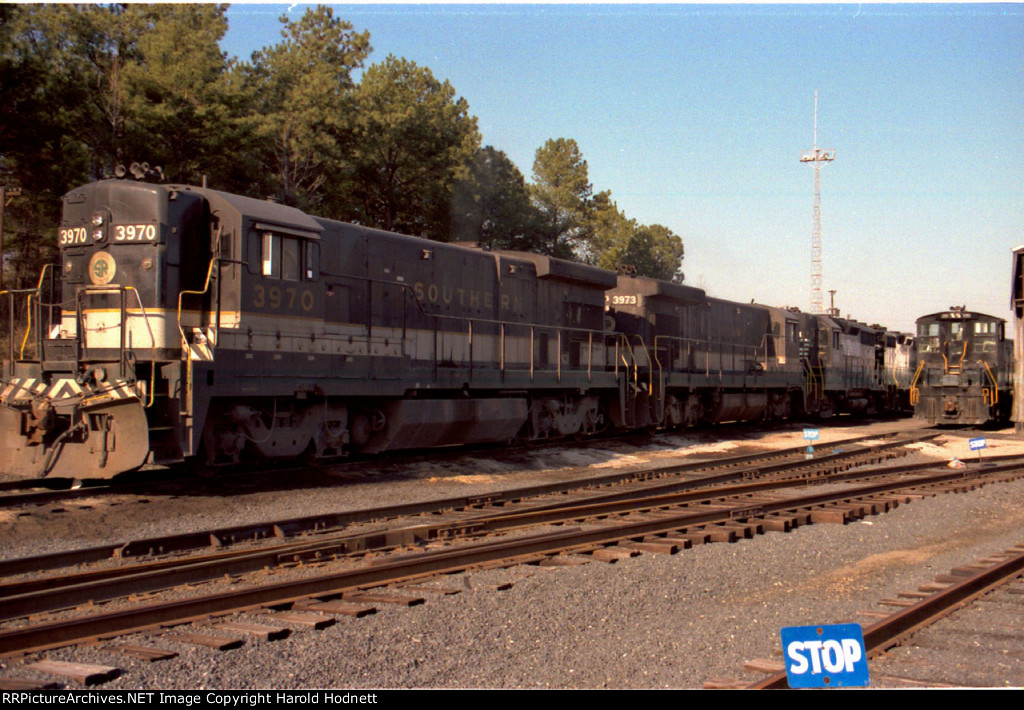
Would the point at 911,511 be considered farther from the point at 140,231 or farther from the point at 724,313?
the point at 724,313

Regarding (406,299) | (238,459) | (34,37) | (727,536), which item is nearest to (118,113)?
(34,37)

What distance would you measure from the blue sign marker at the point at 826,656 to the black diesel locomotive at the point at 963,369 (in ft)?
84.9

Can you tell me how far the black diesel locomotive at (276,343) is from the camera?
940 centimetres

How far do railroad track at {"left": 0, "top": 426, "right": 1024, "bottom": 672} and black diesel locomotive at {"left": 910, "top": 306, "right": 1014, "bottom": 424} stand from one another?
1463cm

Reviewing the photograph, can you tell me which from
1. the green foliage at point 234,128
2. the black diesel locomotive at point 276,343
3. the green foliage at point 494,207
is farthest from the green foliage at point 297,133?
the black diesel locomotive at point 276,343

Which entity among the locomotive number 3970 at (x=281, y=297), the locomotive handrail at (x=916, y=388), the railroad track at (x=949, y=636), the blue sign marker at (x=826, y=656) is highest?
the locomotive number 3970 at (x=281, y=297)

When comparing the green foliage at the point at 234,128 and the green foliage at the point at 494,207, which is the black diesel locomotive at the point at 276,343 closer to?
the green foliage at the point at 234,128

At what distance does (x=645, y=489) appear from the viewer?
10.8 metres

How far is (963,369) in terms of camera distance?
2584 cm

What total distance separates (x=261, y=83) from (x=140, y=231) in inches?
941

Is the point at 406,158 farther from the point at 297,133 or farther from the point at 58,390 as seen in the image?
the point at 58,390

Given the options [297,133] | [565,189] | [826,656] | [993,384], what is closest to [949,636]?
[826,656]

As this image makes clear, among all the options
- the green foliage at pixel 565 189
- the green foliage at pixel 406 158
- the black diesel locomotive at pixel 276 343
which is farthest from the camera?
the green foliage at pixel 565 189

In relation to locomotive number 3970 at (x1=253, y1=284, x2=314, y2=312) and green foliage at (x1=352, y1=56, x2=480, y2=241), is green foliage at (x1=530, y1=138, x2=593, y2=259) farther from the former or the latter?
locomotive number 3970 at (x1=253, y1=284, x2=314, y2=312)
